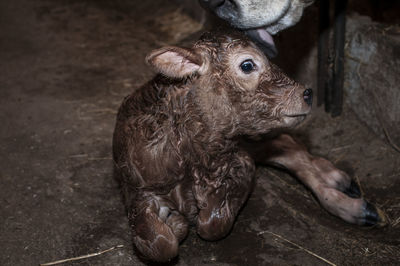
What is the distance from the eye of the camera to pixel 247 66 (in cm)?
303

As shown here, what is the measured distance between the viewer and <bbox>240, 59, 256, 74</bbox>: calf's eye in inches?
119

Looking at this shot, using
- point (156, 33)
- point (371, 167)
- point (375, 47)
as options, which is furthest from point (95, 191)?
point (156, 33)

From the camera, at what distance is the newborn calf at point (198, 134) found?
3047 mm

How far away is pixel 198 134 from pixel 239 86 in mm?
381

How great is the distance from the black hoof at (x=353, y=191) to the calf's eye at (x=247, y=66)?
1.42 meters

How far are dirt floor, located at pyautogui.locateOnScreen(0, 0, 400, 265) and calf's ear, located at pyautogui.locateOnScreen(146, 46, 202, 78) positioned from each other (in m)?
1.22

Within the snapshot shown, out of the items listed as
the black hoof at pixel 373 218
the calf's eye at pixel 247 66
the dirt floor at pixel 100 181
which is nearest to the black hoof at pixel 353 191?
the dirt floor at pixel 100 181

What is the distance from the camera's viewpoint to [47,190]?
4066mm

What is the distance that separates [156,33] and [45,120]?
9.08ft

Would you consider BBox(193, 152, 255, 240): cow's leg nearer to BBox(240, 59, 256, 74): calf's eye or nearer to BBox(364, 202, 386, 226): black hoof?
BBox(240, 59, 256, 74): calf's eye

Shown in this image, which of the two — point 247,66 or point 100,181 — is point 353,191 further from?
point 100,181

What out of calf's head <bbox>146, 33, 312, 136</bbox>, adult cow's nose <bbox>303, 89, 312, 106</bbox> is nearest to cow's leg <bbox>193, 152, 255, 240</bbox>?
calf's head <bbox>146, 33, 312, 136</bbox>

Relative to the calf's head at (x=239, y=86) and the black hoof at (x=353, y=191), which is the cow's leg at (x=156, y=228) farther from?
the black hoof at (x=353, y=191)

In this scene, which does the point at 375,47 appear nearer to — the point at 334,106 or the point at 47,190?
the point at 334,106
